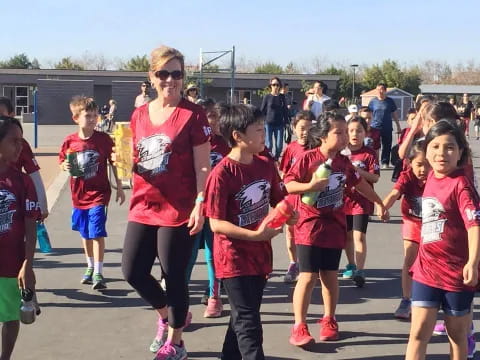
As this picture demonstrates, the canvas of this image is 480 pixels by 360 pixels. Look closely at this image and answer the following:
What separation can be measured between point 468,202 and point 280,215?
1012mm

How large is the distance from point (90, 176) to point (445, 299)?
358cm

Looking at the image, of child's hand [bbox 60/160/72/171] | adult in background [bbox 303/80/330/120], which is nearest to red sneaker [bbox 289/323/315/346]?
child's hand [bbox 60/160/72/171]

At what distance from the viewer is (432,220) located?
12.4 feet

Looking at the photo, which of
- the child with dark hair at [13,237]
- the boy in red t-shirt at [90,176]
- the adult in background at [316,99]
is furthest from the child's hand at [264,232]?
the adult in background at [316,99]

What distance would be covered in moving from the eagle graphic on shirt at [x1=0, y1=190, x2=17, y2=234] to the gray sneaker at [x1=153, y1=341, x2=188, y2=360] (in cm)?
125

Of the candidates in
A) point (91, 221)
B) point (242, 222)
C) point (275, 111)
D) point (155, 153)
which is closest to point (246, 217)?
point (242, 222)

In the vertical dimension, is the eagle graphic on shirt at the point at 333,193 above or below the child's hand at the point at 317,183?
below

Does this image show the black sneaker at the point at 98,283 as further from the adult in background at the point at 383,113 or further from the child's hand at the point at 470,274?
the adult in background at the point at 383,113

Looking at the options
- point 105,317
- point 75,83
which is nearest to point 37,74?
point 75,83

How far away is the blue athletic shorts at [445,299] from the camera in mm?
3682

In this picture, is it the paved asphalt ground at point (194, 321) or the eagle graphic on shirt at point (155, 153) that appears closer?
the eagle graphic on shirt at point (155, 153)

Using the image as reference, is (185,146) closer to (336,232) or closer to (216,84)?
(336,232)

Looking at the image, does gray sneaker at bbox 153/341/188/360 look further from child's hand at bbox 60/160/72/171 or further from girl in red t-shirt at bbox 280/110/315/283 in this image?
child's hand at bbox 60/160/72/171

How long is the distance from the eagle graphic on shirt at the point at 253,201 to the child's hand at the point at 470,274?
3.75 ft
